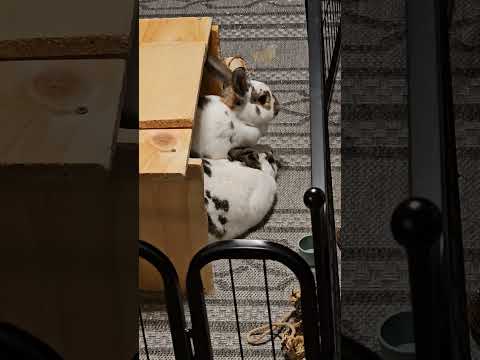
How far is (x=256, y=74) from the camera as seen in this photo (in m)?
2.12

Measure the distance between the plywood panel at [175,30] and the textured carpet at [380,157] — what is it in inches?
24.8

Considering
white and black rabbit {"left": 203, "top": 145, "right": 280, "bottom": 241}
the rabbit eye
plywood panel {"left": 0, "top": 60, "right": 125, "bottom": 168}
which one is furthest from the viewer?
the rabbit eye

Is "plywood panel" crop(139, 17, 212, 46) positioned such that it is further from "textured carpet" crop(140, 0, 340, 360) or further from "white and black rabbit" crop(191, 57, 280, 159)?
"textured carpet" crop(140, 0, 340, 360)

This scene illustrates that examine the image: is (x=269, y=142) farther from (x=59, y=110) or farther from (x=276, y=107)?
(x=59, y=110)

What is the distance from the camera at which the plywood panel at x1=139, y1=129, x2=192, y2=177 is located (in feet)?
4.28

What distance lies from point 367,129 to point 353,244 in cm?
20

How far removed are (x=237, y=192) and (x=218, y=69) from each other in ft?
1.19

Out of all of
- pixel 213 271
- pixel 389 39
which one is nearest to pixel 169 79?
pixel 213 271

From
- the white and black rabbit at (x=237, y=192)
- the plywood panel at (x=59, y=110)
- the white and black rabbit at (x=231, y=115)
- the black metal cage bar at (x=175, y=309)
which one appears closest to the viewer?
the plywood panel at (x=59, y=110)

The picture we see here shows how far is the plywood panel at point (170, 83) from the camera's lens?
1400 millimetres

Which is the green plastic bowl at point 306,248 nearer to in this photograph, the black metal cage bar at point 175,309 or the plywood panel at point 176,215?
the plywood panel at point 176,215

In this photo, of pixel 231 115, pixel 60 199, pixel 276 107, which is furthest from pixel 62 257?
pixel 276 107

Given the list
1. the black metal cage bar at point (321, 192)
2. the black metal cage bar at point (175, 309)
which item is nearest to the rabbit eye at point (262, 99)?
the black metal cage bar at point (321, 192)

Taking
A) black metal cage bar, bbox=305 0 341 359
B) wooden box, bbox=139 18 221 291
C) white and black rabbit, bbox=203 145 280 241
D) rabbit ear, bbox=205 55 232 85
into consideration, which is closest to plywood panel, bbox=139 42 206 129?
wooden box, bbox=139 18 221 291
